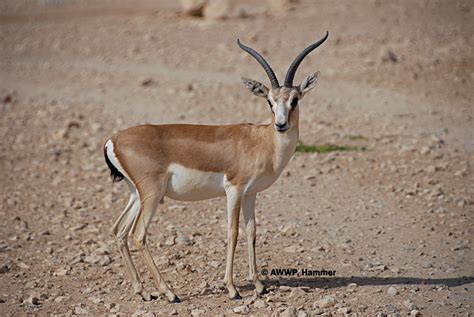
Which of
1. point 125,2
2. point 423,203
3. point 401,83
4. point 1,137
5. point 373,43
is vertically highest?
point 125,2

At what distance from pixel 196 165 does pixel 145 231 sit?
32.0 inches

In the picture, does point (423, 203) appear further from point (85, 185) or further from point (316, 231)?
point (85, 185)

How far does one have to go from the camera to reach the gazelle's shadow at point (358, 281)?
8117mm

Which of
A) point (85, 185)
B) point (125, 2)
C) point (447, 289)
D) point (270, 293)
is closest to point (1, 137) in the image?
point (85, 185)

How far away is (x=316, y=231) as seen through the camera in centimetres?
966

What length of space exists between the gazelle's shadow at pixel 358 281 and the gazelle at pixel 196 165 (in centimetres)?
39

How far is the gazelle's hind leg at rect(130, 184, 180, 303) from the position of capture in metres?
7.71

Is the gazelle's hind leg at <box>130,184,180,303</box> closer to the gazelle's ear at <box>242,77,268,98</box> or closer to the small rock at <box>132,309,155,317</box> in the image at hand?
the small rock at <box>132,309,155,317</box>

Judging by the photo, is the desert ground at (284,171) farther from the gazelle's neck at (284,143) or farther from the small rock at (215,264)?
the gazelle's neck at (284,143)

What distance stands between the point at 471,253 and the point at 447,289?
1184mm

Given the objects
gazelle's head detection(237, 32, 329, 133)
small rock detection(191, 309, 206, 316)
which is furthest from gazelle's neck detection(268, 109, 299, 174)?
small rock detection(191, 309, 206, 316)

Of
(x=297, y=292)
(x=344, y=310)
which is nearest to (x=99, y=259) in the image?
(x=297, y=292)

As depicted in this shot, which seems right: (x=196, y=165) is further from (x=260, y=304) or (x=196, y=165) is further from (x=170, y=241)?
(x=170, y=241)

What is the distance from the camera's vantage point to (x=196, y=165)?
7.77m
